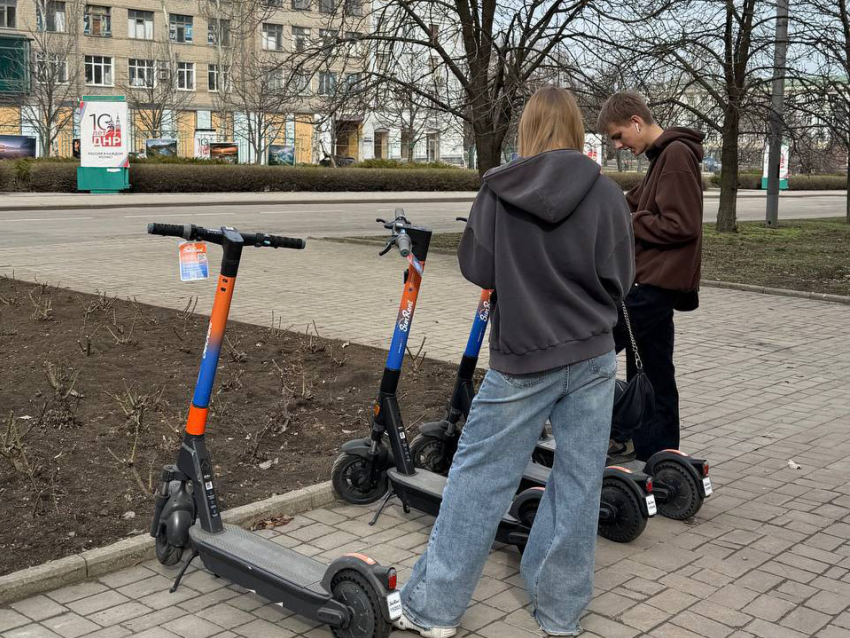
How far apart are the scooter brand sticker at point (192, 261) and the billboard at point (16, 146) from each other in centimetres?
5317

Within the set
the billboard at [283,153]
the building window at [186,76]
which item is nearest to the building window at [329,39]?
the billboard at [283,153]

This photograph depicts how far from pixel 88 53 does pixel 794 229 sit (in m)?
50.9

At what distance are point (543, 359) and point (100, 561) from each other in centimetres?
191

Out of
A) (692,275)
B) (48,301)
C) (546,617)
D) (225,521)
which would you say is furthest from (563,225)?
(48,301)

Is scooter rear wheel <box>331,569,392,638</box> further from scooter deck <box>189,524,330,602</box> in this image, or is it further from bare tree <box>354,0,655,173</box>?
bare tree <box>354,0,655,173</box>

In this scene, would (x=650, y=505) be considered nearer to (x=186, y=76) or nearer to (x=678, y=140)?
(x=678, y=140)

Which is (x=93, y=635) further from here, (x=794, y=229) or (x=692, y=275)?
(x=794, y=229)

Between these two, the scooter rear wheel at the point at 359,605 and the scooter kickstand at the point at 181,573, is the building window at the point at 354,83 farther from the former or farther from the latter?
the scooter rear wheel at the point at 359,605

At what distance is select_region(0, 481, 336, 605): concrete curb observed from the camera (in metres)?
3.77

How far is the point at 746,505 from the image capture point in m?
4.95

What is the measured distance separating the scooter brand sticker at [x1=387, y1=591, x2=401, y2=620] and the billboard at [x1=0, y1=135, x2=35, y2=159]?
177ft

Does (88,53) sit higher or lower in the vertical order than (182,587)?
higher

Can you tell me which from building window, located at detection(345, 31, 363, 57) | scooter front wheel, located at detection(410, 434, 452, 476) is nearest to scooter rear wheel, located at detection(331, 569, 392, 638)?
scooter front wheel, located at detection(410, 434, 452, 476)

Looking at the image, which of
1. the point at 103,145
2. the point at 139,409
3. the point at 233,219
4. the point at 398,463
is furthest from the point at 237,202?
the point at 398,463
